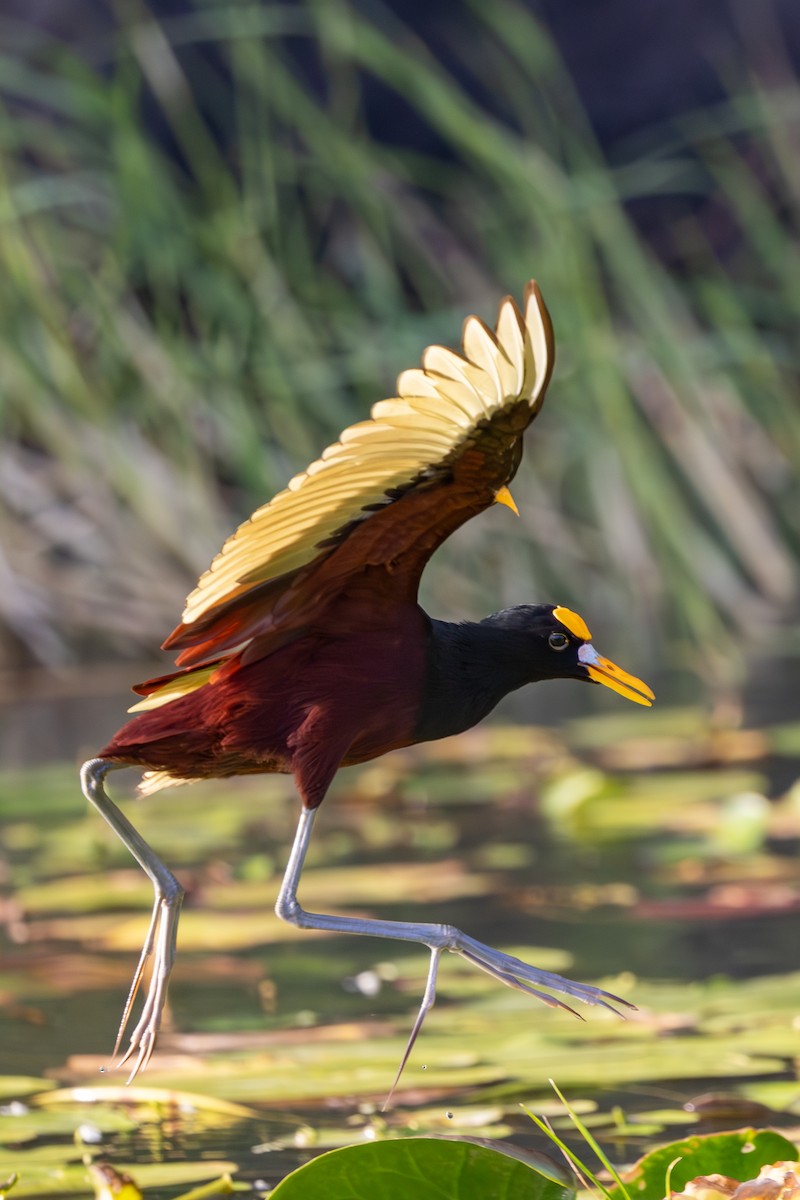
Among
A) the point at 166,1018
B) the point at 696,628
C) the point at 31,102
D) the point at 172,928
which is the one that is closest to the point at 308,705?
the point at 172,928

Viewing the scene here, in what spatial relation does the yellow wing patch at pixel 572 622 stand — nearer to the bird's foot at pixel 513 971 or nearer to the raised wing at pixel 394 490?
the raised wing at pixel 394 490

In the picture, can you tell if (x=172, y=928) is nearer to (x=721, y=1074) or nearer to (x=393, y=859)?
(x=721, y=1074)

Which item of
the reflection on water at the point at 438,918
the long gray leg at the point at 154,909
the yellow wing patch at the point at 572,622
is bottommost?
the reflection on water at the point at 438,918

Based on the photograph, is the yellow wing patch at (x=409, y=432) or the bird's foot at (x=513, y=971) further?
the bird's foot at (x=513, y=971)

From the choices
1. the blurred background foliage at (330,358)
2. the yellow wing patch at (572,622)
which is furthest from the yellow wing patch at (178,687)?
the blurred background foliage at (330,358)

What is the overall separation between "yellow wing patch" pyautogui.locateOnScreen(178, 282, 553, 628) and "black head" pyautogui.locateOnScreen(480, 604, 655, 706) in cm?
A: 21

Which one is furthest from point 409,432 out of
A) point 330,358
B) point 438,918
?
point 330,358

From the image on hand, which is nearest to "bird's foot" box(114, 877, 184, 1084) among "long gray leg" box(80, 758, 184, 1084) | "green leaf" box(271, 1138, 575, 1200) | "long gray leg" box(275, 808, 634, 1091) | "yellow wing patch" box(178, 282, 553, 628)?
"long gray leg" box(80, 758, 184, 1084)

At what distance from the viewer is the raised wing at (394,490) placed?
4.87ft

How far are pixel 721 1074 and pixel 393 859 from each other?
1.47 metres

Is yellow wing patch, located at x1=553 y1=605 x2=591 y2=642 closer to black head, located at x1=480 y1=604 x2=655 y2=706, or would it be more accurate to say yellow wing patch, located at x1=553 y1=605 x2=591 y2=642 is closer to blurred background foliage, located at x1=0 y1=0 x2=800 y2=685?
black head, located at x1=480 y1=604 x2=655 y2=706

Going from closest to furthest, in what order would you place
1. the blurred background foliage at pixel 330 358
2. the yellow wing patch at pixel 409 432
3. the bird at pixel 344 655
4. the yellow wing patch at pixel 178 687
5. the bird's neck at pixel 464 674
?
1. the yellow wing patch at pixel 409 432
2. the bird at pixel 344 655
3. the bird's neck at pixel 464 674
4. the yellow wing patch at pixel 178 687
5. the blurred background foliage at pixel 330 358

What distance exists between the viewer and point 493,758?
4.84 meters

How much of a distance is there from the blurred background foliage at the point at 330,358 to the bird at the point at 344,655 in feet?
12.7
